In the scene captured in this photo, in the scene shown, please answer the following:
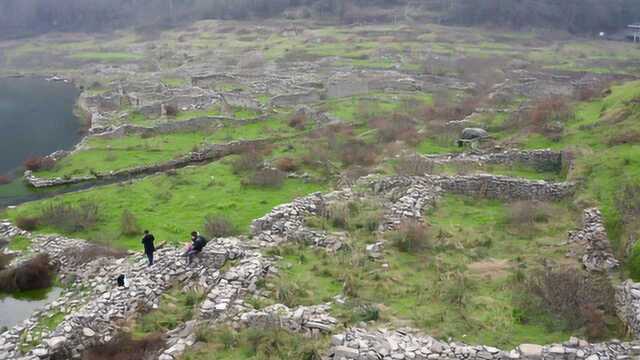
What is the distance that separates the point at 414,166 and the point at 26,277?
14.8 metres

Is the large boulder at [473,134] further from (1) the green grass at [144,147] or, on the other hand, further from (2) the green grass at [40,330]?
(2) the green grass at [40,330]

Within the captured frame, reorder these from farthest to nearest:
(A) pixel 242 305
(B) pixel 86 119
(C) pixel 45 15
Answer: (C) pixel 45 15 → (B) pixel 86 119 → (A) pixel 242 305

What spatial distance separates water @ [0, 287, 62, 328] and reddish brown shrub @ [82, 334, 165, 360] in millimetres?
5157

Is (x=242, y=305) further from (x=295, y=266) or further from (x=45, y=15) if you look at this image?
(x=45, y=15)

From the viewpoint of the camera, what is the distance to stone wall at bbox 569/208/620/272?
1666 cm

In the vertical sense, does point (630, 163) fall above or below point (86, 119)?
above

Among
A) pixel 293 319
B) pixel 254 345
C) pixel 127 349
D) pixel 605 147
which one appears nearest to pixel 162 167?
pixel 127 349

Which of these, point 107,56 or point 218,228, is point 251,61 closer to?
point 107,56

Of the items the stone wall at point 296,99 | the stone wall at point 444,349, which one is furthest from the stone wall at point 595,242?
the stone wall at point 296,99

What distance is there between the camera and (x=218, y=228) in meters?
22.5

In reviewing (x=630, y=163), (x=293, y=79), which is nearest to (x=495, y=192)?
(x=630, y=163)

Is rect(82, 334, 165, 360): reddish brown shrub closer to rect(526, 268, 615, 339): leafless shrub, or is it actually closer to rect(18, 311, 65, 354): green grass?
rect(18, 311, 65, 354): green grass

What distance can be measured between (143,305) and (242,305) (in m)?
3.13

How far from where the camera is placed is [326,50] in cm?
7669
